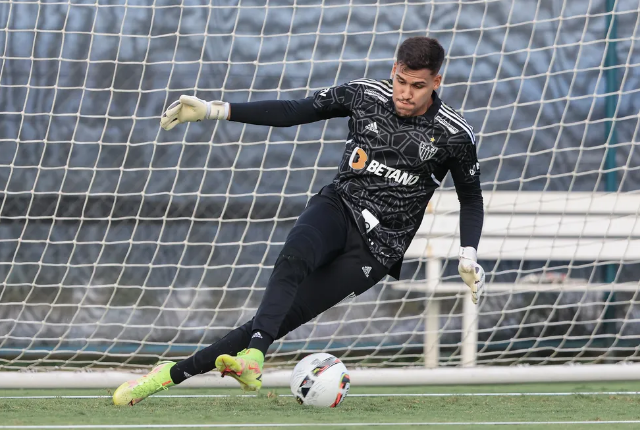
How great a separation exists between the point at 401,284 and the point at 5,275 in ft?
8.41

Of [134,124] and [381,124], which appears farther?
[134,124]

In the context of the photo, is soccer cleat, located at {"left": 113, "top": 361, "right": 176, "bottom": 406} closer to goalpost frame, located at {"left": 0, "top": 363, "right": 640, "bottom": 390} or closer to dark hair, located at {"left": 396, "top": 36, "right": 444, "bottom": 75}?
Result: goalpost frame, located at {"left": 0, "top": 363, "right": 640, "bottom": 390}

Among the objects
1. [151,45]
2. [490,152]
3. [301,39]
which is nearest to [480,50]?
[490,152]

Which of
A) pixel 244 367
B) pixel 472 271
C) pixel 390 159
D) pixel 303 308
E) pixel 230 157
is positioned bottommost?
pixel 244 367

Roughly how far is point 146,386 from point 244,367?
0.65 meters

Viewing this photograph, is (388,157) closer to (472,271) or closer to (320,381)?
(472,271)

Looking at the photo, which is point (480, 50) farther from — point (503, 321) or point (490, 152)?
point (503, 321)

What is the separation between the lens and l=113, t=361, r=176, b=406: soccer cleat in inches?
148

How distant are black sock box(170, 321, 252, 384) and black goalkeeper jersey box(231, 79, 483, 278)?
2.01 ft

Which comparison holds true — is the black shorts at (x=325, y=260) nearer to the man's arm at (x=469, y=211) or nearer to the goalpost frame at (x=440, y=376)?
the man's arm at (x=469, y=211)

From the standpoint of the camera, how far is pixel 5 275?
6551 mm

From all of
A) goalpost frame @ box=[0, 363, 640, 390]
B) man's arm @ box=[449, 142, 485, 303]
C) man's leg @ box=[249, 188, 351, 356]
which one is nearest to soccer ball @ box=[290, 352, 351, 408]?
man's leg @ box=[249, 188, 351, 356]

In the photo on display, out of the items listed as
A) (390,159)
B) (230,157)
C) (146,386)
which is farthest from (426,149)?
(230,157)

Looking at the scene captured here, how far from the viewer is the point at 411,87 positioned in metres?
3.69
